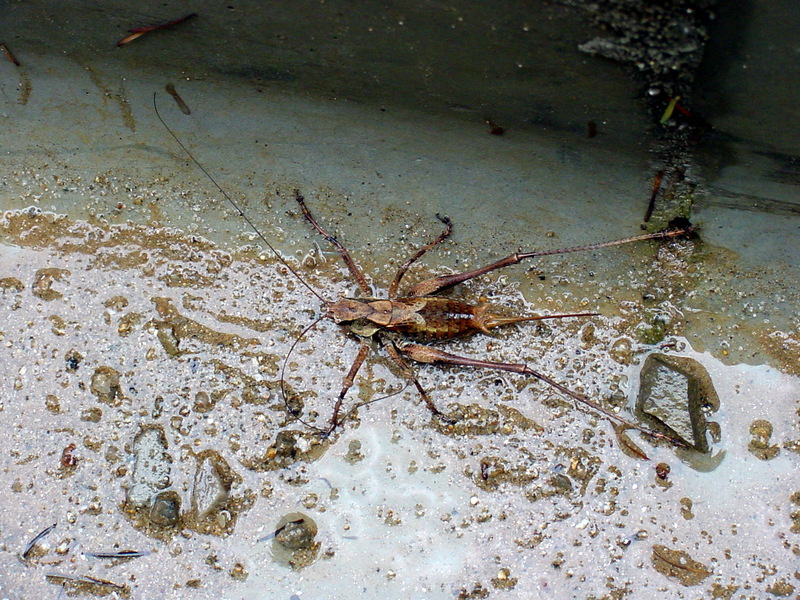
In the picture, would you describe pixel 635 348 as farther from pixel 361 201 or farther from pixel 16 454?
pixel 16 454

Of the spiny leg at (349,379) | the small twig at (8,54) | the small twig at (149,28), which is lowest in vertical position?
the spiny leg at (349,379)

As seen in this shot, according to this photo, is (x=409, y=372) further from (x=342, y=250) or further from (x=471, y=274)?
(x=342, y=250)

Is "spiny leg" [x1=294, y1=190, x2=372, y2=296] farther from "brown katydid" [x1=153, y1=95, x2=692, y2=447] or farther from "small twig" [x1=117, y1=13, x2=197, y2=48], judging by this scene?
"small twig" [x1=117, y1=13, x2=197, y2=48]

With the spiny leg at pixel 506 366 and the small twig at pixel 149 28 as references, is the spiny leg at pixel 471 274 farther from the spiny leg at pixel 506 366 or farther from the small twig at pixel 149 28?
the small twig at pixel 149 28

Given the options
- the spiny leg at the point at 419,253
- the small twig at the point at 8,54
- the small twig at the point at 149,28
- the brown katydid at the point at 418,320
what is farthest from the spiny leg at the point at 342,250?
the small twig at the point at 8,54

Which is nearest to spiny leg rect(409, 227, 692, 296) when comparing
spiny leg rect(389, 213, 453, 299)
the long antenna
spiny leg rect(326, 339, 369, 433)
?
spiny leg rect(389, 213, 453, 299)


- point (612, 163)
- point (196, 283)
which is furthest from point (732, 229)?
point (196, 283)
